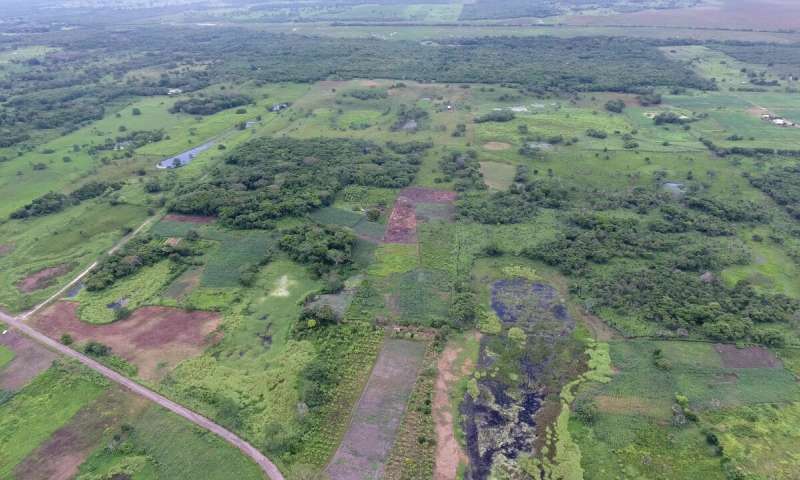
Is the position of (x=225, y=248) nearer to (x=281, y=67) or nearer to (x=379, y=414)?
(x=379, y=414)

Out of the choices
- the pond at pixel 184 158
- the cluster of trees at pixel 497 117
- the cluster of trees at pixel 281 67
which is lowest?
the pond at pixel 184 158

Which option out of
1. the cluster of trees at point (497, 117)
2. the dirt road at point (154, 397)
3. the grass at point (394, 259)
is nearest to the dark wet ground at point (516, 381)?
the grass at point (394, 259)

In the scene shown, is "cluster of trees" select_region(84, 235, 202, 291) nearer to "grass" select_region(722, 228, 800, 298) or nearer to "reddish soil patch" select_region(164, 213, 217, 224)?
"reddish soil patch" select_region(164, 213, 217, 224)

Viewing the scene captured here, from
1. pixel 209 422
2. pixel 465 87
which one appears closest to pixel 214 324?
pixel 209 422

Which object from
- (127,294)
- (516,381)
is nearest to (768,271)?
(516,381)

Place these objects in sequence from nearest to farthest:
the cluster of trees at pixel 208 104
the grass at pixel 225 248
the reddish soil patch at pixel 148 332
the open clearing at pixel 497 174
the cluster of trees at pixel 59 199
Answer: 1. the reddish soil patch at pixel 148 332
2. the grass at pixel 225 248
3. the cluster of trees at pixel 59 199
4. the open clearing at pixel 497 174
5. the cluster of trees at pixel 208 104

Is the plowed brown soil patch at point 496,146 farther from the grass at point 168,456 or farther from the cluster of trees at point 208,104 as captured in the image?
the grass at point 168,456
